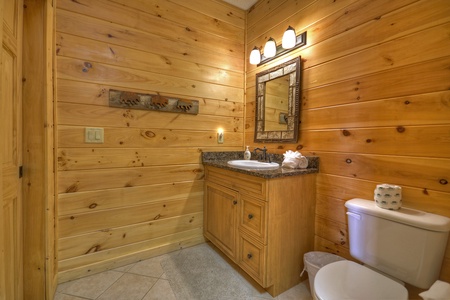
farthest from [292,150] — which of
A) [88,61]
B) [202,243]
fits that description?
[88,61]

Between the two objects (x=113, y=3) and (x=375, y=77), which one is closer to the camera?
(x=375, y=77)

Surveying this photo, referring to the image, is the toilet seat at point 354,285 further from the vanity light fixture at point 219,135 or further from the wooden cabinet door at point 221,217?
the vanity light fixture at point 219,135

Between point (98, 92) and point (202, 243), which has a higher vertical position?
point (98, 92)

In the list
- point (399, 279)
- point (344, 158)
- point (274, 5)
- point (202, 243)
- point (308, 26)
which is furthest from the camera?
point (202, 243)

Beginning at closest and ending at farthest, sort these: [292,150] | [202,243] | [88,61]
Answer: [88,61] < [292,150] < [202,243]

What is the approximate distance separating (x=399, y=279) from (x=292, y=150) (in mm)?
1049

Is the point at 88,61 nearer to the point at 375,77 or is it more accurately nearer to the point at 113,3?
the point at 113,3

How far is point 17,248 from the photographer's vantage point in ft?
3.64

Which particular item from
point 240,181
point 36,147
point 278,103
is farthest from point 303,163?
point 36,147

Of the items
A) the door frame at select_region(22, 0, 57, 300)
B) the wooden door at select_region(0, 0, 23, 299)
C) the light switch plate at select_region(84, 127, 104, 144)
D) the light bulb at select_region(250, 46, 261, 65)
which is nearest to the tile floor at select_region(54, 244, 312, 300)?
the door frame at select_region(22, 0, 57, 300)

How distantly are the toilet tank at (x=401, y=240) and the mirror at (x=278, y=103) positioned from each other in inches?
31.9

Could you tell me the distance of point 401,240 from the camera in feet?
3.35

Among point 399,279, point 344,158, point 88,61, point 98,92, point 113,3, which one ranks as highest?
point 113,3

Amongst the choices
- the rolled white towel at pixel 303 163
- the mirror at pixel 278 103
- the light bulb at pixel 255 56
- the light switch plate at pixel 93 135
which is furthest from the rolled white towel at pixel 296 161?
the light switch plate at pixel 93 135
